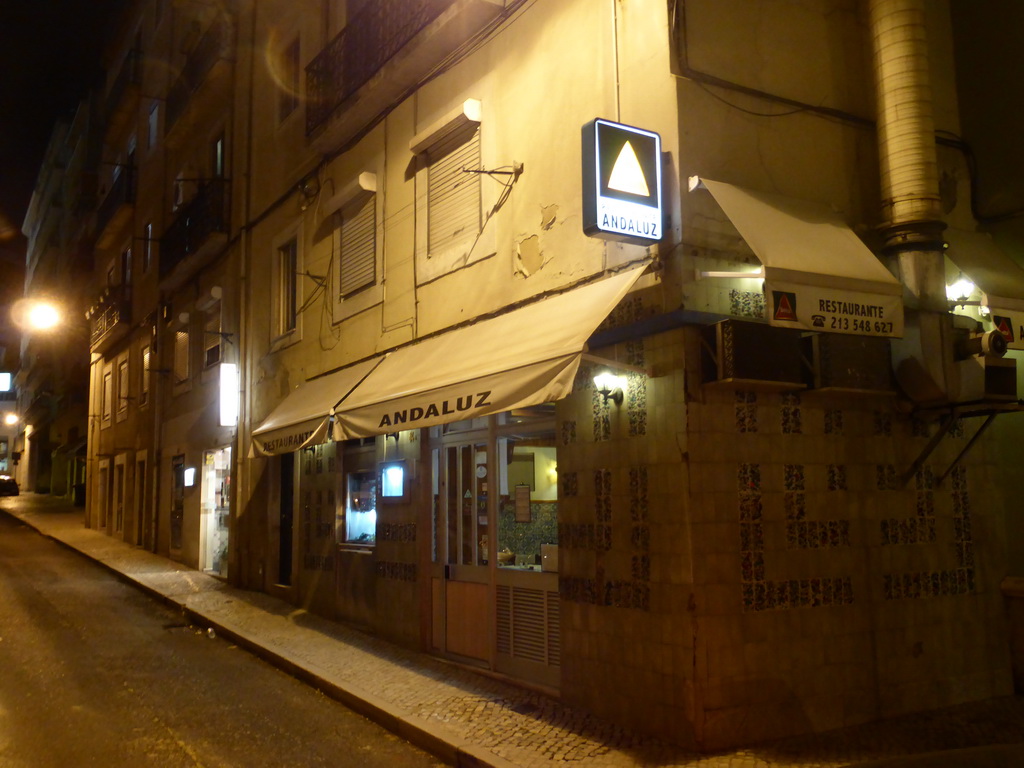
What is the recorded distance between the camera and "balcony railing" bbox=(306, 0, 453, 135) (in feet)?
32.2

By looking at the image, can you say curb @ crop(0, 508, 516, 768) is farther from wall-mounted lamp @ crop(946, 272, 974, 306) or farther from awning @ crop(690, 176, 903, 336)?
wall-mounted lamp @ crop(946, 272, 974, 306)

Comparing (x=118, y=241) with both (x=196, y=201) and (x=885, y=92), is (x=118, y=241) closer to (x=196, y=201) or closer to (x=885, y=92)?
(x=196, y=201)

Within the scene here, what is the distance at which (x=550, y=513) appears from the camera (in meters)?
A: 8.14

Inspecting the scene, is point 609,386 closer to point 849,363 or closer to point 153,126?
point 849,363

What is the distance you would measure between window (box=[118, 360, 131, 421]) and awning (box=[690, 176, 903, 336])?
2147 cm

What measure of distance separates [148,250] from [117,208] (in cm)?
318

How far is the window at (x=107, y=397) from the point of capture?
87.6 feet

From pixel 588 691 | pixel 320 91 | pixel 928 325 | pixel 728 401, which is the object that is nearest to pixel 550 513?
pixel 588 691

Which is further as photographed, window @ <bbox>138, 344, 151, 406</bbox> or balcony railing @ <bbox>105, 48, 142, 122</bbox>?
balcony railing @ <bbox>105, 48, 142, 122</bbox>

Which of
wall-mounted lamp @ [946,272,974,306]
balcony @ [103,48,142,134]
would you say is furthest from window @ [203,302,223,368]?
wall-mounted lamp @ [946,272,974,306]

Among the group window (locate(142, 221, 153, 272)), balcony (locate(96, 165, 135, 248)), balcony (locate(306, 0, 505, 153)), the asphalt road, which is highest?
balcony (locate(96, 165, 135, 248))

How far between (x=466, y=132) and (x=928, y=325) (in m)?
5.16

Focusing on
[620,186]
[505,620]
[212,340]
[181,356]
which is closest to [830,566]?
[505,620]

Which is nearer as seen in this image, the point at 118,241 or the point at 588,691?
the point at 588,691
